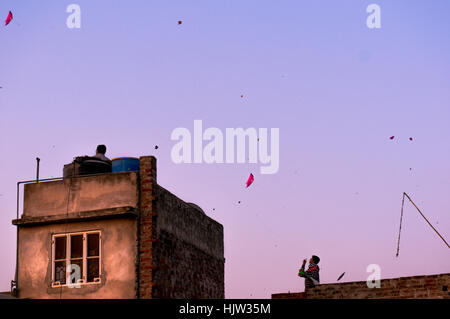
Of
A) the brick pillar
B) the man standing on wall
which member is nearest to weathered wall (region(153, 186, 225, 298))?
the brick pillar

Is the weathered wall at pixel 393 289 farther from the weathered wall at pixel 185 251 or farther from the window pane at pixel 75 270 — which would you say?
the window pane at pixel 75 270

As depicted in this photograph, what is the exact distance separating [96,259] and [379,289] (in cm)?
847

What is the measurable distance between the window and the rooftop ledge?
0.47m

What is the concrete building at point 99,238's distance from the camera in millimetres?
23969

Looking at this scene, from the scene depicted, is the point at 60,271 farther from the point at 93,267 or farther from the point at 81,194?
the point at 81,194

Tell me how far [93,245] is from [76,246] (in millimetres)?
532

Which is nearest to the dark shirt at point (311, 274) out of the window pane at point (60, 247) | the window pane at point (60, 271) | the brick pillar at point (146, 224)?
the brick pillar at point (146, 224)

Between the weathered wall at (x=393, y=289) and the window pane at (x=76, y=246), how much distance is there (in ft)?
20.0

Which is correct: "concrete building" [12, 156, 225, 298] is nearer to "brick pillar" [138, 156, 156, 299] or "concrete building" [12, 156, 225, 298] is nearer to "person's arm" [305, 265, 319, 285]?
"brick pillar" [138, 156, 156, 299]
